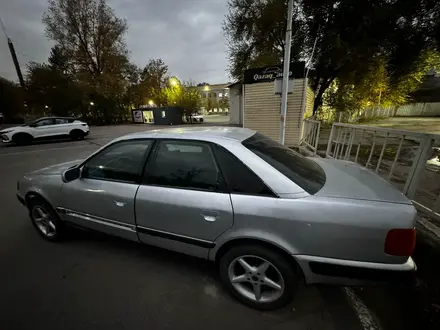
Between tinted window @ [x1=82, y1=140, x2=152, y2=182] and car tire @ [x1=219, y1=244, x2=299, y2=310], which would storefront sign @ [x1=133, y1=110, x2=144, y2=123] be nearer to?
tinted window @ [x1=82, y1=140, x2=152, y2=182]

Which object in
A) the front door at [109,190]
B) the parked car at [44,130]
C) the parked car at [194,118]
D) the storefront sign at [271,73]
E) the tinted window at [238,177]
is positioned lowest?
the parked car at [194,118]

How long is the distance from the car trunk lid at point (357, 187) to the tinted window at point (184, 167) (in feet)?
2.97

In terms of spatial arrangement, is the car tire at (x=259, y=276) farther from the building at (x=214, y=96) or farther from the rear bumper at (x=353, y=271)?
the building at (x=214, y=96)

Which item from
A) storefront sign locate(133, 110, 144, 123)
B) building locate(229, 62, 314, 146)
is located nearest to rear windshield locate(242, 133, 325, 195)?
building locate(229, 62, 314, 146)

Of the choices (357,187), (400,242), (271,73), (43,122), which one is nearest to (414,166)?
(357,187)

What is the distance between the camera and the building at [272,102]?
28.1 feet

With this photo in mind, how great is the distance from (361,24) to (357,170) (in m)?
13.9

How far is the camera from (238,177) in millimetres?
1746

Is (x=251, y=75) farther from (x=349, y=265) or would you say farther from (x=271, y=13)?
(x=349, y=265)

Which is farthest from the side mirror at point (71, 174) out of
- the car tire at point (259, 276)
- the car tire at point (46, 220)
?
the car tire at point (259, 276)

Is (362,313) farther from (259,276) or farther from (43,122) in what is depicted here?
(43,122)

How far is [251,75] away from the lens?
949 cm

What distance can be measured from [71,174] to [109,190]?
0.61 metres

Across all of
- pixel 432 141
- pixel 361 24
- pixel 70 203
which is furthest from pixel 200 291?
pixel 361 24
